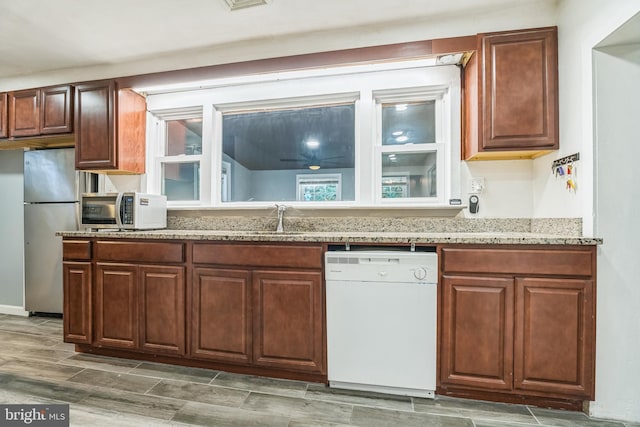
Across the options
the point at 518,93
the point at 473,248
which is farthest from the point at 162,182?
the point at 518,93

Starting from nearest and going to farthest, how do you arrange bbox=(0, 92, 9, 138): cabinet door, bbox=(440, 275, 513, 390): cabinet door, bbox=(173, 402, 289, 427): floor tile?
bbox=(173, 402, 289, 427): floor tile → bbox=(440, 275, 513, 390): cabinet door → bbox=(0, 92, 9, 138): cabinet door

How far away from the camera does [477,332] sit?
64.6 inches

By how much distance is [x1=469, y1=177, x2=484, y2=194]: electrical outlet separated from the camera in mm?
2181

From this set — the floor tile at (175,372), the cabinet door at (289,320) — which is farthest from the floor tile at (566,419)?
the floor tile at (175,372)

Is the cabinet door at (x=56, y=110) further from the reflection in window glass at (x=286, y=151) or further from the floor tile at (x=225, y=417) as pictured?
the floor tile at (x=225, y=417)

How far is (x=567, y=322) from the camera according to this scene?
156 cm

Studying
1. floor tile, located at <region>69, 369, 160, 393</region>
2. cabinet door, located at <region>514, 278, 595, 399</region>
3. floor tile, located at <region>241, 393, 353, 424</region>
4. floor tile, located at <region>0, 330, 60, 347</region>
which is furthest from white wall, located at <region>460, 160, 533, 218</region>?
floor tile, located at <region>0, 330, 60, 347</region>

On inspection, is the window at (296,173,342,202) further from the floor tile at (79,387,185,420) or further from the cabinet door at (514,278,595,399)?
the floor tile at (79,387,185,420)

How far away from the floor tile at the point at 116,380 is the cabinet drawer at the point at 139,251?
0.75 m

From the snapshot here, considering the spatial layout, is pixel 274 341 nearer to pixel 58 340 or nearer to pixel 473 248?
pixel 473 248

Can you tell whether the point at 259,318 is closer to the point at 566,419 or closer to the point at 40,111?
the point at 566,419

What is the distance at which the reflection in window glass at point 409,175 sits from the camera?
7.77ft

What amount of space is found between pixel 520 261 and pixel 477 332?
46cm

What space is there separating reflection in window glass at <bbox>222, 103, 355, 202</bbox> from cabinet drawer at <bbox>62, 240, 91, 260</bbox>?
1072 mm
